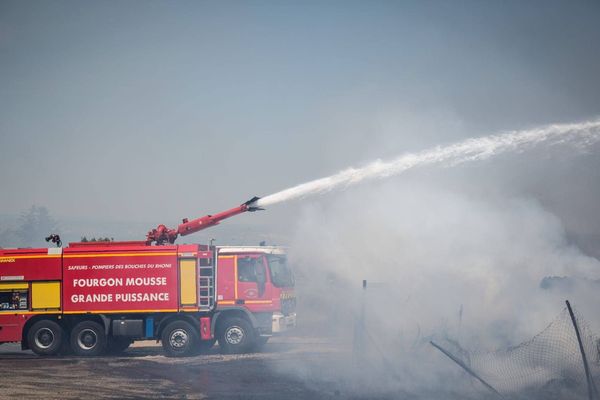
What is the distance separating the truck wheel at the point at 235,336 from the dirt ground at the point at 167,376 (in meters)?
0.42

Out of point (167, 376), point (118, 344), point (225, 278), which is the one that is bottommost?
point (167, 376)

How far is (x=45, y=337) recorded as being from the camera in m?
23.9

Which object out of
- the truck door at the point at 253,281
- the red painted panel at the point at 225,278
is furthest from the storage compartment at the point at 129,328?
the truck door at the point at 253,281

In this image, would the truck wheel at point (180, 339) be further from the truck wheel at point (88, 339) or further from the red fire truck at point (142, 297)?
the truck wheel at point (88, 339)

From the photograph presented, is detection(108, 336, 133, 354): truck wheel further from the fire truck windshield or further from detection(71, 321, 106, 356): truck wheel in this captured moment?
the fire truck windshield

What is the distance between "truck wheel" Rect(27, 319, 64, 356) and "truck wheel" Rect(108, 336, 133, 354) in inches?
68.1

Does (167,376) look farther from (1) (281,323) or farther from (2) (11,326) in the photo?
(2) (11,326)

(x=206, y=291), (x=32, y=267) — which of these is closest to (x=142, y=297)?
(x=206, y=291)

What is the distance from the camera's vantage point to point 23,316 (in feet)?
78.4

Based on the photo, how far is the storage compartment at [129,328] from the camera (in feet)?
77.5

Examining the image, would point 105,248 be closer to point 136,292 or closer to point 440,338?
point 136,292

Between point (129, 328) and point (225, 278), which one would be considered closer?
point (129, 328)

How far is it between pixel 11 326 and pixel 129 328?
4.27 metres

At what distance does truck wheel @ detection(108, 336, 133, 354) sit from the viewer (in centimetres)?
2412
